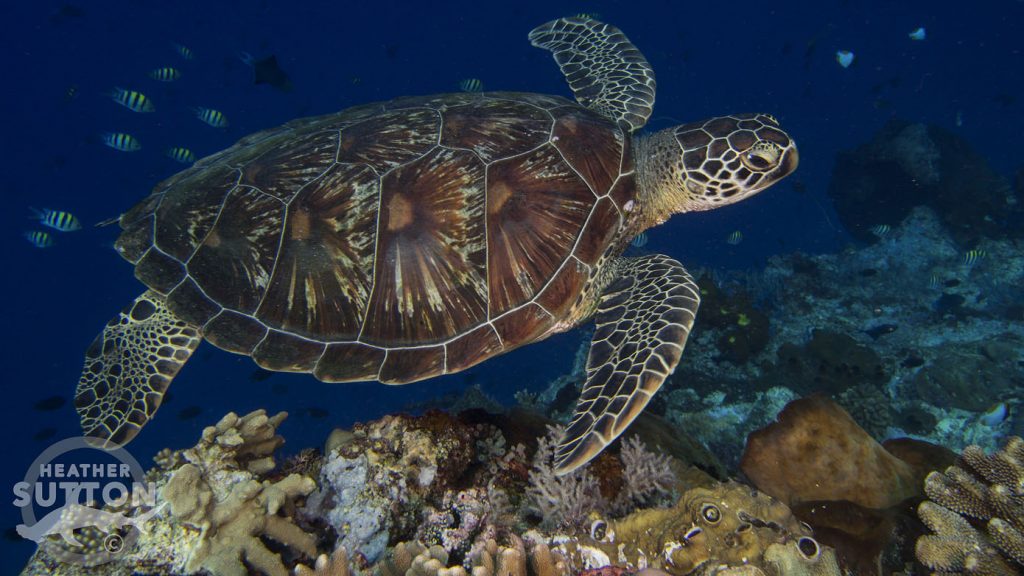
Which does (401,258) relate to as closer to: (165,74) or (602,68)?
(602,68)

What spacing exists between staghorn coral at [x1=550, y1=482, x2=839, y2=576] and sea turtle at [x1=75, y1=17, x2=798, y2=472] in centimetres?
86

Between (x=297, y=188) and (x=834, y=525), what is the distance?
4047mm

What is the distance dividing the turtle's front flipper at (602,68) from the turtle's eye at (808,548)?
3.71m

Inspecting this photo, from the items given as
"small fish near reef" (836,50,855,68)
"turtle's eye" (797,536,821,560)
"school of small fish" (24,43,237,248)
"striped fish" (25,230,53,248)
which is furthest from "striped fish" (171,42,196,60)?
"small fish near reef" (836,50,855,68)

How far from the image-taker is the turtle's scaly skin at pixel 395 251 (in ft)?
11.2

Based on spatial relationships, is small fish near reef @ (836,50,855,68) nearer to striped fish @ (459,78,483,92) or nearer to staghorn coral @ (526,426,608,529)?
striped fish @ (459,78,483,92)

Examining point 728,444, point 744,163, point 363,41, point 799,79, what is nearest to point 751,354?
point 728,444

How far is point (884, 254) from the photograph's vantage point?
13125 mm

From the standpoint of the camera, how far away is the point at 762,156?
12.9 ft

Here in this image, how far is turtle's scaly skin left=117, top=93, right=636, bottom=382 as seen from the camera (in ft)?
11.2

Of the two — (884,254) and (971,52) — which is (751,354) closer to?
(884,254)

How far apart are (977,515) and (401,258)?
3.50m

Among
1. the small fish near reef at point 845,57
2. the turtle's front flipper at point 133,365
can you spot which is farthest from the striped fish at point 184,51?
the small fish near reef at point 845,57

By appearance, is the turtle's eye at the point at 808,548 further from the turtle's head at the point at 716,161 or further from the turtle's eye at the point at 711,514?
the turtle's head at the point at 716,161
